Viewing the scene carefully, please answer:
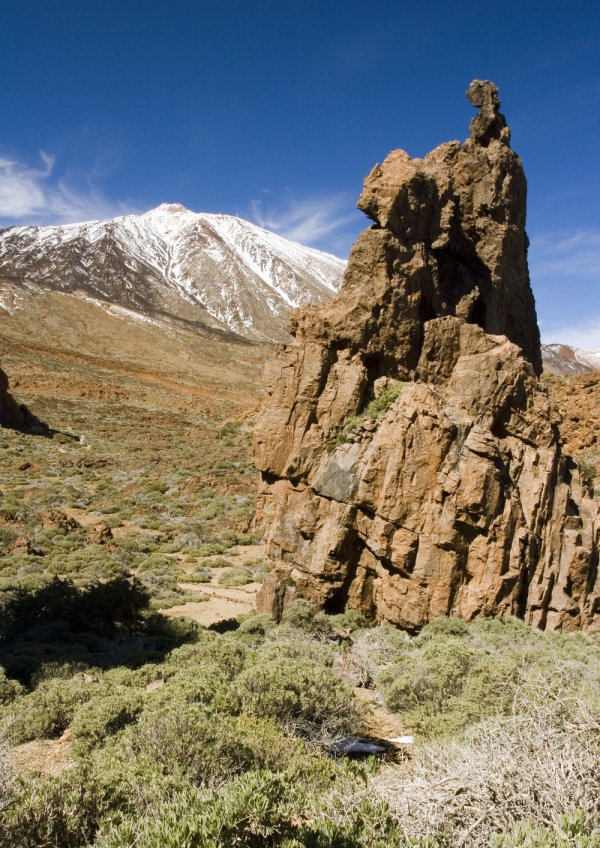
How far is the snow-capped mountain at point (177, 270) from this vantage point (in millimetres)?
130000

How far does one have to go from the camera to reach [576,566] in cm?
1023

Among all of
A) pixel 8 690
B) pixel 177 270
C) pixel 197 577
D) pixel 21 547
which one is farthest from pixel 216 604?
pixel 177 270

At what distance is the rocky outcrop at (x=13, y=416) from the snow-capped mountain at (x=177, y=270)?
6667 cm

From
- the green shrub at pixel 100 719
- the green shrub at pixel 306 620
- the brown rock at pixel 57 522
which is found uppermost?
the green shrub at pixel 306 620

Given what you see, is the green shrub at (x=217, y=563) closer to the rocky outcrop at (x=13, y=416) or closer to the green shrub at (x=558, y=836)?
the green shrub at (x=558, y=836)

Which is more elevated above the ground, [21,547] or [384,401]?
[384,401]

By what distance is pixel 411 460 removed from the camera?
34.3ft

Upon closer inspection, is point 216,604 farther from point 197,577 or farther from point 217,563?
point 217,563

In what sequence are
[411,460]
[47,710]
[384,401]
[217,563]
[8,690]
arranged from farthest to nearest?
[217,563] → [384,401] → [411,460] → [8,690] → [47,710]

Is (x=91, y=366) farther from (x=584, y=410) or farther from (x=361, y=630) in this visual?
(x=361, y=630)

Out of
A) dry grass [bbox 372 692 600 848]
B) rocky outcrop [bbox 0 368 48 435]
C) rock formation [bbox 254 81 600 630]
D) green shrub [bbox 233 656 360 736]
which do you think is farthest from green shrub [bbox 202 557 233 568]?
rocky outcrop [bbox 0 368 48 435]

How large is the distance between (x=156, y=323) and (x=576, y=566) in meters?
82.4

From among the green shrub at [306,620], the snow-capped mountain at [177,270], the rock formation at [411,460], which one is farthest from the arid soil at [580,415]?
the snow-capped mountain at [177,270]

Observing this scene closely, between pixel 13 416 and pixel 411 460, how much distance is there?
105 ft
